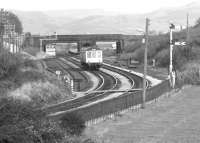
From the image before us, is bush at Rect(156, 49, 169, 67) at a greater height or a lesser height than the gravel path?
greater

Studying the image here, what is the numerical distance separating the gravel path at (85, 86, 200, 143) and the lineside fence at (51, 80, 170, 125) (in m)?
0.54

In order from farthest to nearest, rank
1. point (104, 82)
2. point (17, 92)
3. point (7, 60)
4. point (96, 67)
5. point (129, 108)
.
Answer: point (96, 67) < point (104, 82) < point (7, 60) < point (17, 92) < point (129, 108)

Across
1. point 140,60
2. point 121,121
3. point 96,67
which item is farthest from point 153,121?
point 140,60

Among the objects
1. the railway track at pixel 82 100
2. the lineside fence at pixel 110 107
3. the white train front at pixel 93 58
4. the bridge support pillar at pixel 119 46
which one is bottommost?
the railway track at pixel 82 100

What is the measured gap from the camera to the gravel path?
79.0 feet

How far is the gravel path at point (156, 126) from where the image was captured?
2409 cm

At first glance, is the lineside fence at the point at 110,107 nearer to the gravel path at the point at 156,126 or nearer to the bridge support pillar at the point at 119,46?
the gravel path at the point at 156,126

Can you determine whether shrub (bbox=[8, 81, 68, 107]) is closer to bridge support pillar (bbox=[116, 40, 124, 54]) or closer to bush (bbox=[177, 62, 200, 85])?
bush (bbox=[177, 62, 200, 85])

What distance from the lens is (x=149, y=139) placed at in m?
23.8

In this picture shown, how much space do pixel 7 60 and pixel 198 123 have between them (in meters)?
20.0

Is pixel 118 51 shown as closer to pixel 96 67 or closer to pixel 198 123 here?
pixel 96 67

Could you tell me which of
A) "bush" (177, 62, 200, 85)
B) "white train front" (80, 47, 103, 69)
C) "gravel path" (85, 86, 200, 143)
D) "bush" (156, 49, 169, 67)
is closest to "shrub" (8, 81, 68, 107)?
"gravel path" (85, 86, 200, 143)

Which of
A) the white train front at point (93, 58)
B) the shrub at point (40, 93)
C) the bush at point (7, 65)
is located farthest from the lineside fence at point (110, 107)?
the white train front at point (93, 58)

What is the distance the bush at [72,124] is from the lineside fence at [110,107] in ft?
4.73
